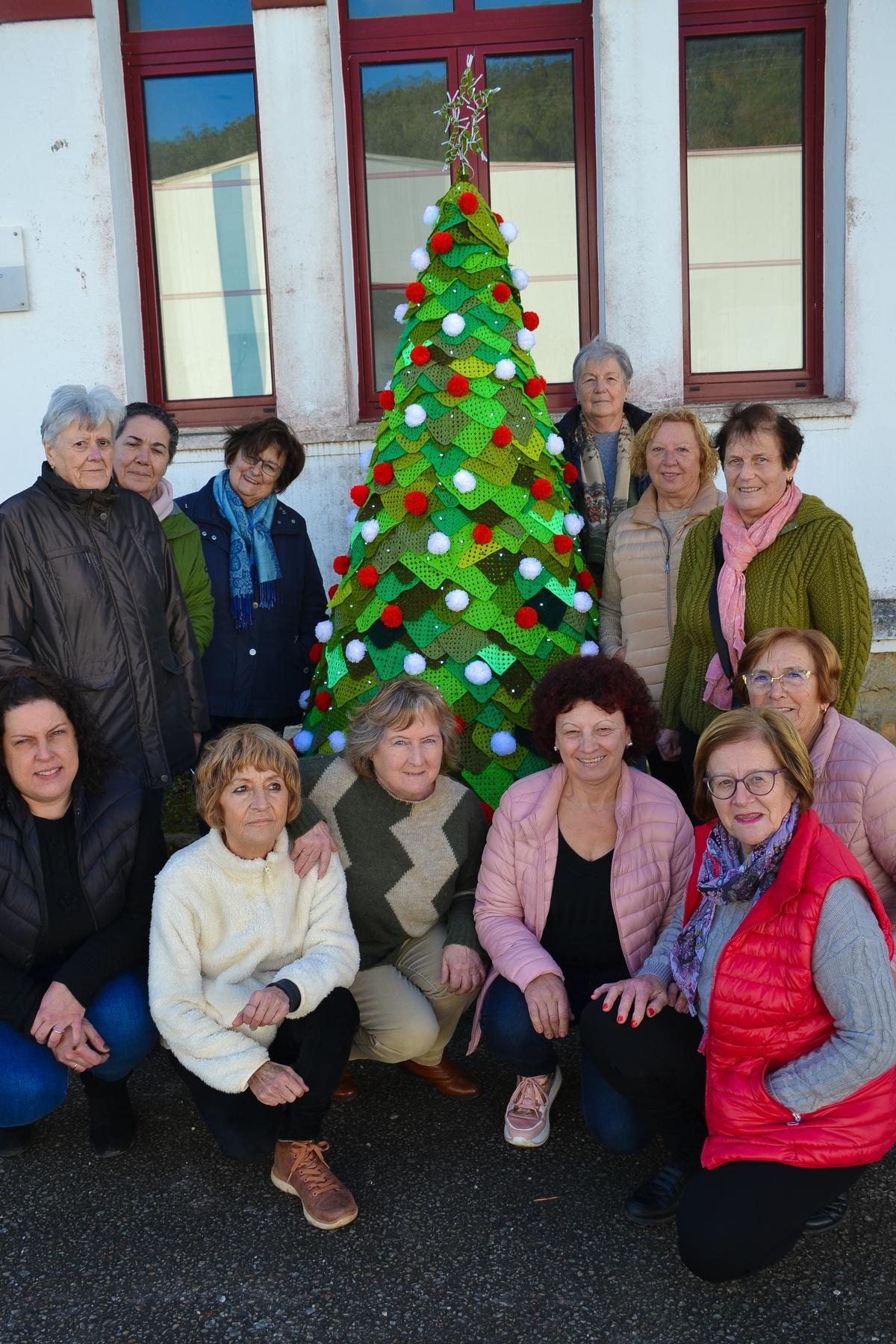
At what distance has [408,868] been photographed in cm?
324

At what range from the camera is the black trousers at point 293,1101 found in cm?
277

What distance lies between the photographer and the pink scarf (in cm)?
329

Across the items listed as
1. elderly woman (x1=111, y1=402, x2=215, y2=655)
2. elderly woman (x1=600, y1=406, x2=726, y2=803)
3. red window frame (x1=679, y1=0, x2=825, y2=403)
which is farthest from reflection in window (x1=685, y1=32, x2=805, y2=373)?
elderly woman (x1=111, y1=402, x2=215, y2=655)

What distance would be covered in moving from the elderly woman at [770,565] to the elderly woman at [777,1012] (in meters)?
0.79

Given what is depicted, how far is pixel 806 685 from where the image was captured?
2.88 m

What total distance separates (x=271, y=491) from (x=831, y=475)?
2774 millimetres

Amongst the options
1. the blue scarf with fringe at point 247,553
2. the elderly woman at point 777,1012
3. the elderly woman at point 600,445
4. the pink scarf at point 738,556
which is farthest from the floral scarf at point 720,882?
the blue scarf with fringe at point 247,553

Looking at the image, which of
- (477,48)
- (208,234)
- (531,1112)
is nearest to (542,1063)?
(531,1112)

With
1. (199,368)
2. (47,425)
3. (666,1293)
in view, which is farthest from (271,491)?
(666,1293)

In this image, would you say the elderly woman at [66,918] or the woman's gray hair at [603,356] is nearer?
the elderly woman at [66,918]

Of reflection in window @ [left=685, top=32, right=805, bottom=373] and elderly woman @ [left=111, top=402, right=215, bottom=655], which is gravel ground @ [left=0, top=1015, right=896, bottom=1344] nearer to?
elderly woman @ [left=111, top=402, right=215, bottom=655]

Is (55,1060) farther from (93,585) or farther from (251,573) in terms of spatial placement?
(251,573)

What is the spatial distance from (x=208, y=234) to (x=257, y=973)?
420cm

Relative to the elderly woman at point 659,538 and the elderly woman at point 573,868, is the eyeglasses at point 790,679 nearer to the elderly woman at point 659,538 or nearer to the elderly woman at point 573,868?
the elderly woman at point 573,868
